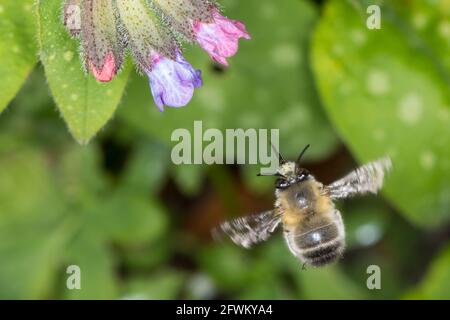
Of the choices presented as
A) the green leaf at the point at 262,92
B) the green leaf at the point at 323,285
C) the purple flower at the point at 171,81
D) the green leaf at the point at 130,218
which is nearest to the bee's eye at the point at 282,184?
the purple flower at the point at 171,81

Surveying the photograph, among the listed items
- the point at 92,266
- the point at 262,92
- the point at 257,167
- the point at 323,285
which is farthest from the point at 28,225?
the point at 323,285

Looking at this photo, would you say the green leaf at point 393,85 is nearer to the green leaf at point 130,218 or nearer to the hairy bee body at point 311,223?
the hairy bee body at point 311,223

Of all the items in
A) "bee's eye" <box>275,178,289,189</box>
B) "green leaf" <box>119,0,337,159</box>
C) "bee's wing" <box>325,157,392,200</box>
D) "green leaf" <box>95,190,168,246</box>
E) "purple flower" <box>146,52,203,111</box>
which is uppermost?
"green leaf" <box>119,0,337,159</box>

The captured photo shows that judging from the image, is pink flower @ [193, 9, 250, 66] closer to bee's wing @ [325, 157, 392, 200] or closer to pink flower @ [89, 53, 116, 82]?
pink flower @ [89, 53, 116, 82]

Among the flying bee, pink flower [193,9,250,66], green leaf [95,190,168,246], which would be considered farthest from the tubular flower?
green leaf [95,190,168,246]

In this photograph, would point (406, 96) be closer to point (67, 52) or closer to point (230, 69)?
point (230, 69)

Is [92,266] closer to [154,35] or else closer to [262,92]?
[262,92]
